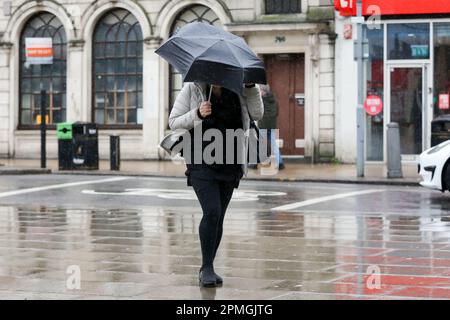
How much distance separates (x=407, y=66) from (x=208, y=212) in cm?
1836

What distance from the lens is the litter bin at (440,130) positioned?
74.2 ft

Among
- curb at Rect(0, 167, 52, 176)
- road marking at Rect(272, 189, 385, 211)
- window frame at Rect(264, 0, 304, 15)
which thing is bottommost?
road marking at Rect(272, 189, 385, 211)

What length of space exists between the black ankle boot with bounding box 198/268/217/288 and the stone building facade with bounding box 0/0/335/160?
18721 millimetres

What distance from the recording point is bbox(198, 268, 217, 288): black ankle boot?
8.54m

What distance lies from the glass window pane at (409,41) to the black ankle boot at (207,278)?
18400mm

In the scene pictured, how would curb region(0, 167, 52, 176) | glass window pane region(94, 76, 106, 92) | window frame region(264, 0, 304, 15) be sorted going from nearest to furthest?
curb region(0, 167, 52, 176), window frame region(264, 0, 304, 15), glass window pane region(94, 76, 106, 92)

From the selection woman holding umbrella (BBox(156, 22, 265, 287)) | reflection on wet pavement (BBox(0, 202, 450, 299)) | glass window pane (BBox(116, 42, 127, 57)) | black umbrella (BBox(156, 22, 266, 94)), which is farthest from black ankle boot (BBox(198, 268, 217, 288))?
glass window pane (BBox(116, 42, 127, 57))

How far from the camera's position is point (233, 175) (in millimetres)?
8672

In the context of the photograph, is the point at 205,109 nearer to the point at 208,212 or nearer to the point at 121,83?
the point at 208,212

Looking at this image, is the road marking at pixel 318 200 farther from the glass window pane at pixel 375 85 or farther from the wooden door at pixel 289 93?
the wooden door at pixel 289 93

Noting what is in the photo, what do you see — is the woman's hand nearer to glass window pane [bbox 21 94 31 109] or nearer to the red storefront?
the red storefront

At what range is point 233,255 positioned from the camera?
10.6 meters

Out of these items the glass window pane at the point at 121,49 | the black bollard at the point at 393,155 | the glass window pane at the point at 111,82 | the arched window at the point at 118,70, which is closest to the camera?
the black bollard at the point at 393,155

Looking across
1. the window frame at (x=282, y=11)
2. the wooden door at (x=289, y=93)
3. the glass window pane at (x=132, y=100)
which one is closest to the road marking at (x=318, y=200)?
the wooden door at (x=289, y=93)
